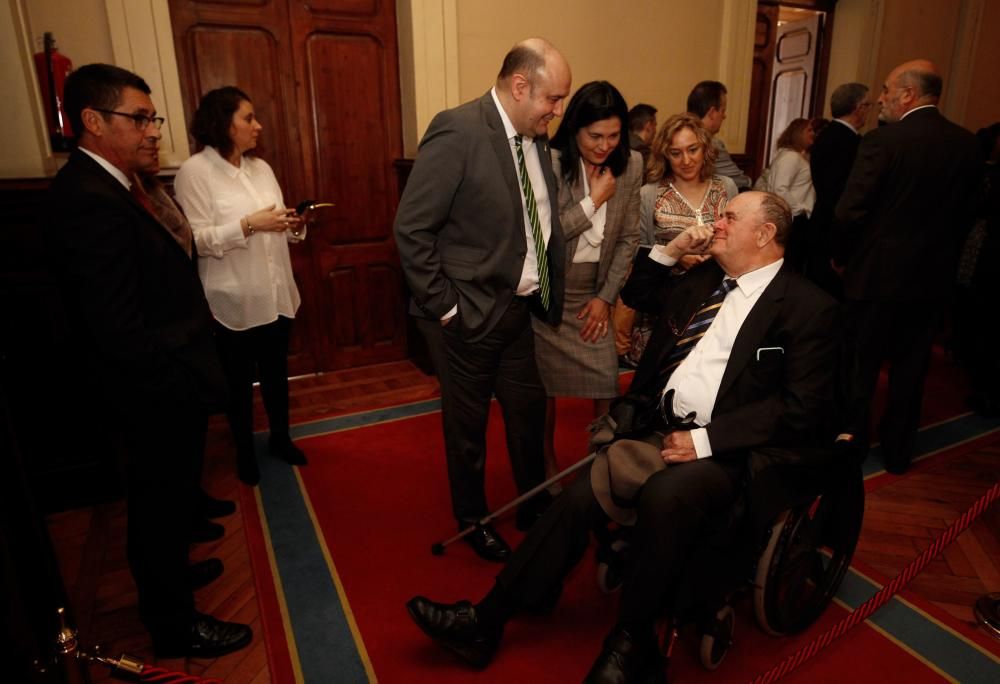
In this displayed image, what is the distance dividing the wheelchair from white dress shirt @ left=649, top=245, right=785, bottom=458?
0.26m

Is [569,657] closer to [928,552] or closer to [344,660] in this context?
[344,660]

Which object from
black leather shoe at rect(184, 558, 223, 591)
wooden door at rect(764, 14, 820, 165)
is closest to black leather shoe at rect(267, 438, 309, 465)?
black leather shoe at rect(184, 558, 223, 591)

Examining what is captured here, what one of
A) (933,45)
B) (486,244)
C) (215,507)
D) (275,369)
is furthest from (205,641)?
(933,45)

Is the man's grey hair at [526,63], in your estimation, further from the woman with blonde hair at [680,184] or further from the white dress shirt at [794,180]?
the white dress shirt at [794,180]

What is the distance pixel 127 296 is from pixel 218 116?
1390mm

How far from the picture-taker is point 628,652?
1747 millimetres

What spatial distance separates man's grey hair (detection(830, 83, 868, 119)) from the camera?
3.72 m

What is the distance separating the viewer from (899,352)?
313 cm

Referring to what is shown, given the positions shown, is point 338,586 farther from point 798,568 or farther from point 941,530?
point 941,530

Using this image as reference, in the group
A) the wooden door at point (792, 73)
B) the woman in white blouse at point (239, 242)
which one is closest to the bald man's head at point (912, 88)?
the woman in white blouse at point (239, 242)

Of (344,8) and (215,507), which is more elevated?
(344,8)

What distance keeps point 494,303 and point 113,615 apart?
169cm

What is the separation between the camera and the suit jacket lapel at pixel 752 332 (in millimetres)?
1875

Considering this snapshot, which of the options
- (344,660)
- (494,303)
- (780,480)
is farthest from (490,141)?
(344,660)
